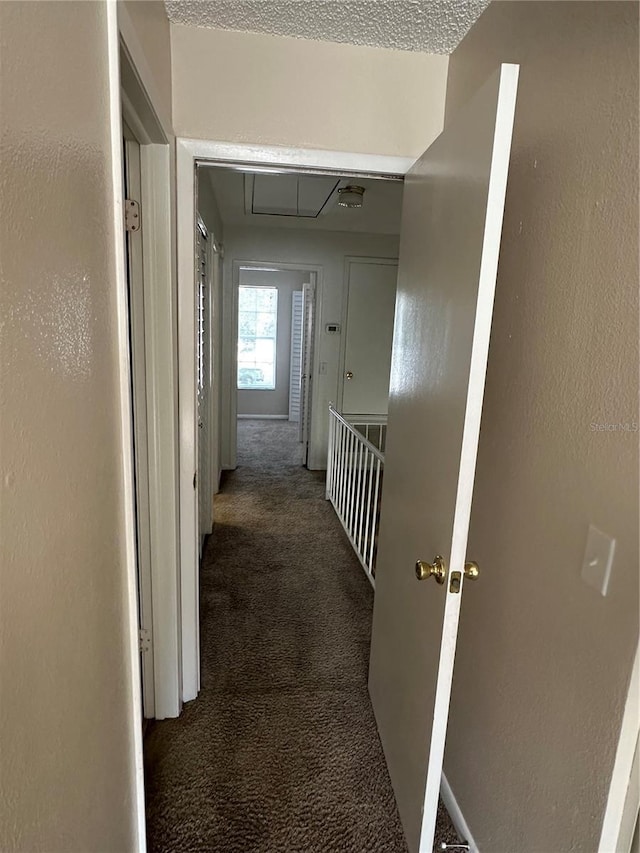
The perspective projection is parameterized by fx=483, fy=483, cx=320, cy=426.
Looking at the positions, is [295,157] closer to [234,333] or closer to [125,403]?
[125,403]

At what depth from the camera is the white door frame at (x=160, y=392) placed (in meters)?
1.50

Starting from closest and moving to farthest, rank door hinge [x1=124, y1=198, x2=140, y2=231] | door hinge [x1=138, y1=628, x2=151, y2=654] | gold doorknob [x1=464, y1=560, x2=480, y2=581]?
gold doorknob [x1=464, y1=560, x2=480, y2=581]
door hinge [x1=124, y1=198, x2=140, y2=231]
door hinge [x1=138, y1=628, x2=151, y2=654]

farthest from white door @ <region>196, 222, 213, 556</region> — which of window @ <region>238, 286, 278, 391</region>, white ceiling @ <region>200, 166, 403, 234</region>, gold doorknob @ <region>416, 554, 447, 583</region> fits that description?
window @ <region>238, 286, 278, 391</region>

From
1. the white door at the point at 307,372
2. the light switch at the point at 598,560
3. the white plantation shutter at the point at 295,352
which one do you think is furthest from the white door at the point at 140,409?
the white plantation shutter at the point at 295,352

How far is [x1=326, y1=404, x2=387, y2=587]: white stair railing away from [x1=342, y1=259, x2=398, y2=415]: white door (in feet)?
1.99

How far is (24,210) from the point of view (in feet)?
1.98

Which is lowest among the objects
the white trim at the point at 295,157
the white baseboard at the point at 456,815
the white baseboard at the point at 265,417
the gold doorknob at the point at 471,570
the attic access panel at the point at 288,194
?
the white baseboard at the point at 456,815

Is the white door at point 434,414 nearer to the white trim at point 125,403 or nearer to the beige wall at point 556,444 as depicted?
the beige wall at point 556,444

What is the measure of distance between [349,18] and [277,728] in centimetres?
241

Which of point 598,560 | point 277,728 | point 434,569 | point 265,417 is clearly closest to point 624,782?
point 598,560

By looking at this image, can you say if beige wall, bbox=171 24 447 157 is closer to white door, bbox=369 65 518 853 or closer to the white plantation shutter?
white door, bbox=369 65 518 853

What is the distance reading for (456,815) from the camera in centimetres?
148

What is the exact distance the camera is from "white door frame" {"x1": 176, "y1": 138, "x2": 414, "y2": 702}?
1.60m

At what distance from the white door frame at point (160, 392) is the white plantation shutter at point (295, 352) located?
594 cm
